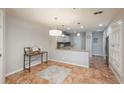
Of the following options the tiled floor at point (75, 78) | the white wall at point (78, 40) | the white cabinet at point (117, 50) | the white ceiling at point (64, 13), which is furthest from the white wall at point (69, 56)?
the white wall at point (78, 40)

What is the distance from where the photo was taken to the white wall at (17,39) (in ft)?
10.7

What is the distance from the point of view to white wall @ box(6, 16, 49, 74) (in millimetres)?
3271

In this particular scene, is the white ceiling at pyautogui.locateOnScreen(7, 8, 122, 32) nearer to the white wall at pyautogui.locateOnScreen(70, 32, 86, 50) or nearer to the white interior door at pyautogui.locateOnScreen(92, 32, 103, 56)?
the white interior door at pyautogui.locateOnScreen(92, 32, 103, 56)

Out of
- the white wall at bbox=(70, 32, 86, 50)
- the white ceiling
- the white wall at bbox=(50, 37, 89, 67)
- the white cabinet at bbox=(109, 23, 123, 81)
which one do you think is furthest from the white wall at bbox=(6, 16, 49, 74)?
the white wall at bbox=(70, 32, 86, 50)

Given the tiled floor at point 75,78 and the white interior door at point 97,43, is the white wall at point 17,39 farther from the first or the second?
the white interior door at point 97,43

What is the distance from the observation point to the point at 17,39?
3625mm

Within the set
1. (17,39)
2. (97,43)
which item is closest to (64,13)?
(17,39)

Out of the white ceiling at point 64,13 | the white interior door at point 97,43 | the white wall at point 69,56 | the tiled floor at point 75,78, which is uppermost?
the white ceiling at point 64,13

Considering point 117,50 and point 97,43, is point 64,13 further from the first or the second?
point 97,43

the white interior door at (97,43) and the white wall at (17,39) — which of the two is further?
the white interior door at (97,43)

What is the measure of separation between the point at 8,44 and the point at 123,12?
4.29 meters

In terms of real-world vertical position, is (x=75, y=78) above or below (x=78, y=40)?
below

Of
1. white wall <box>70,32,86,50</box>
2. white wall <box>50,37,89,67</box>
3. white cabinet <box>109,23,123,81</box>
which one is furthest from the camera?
white wall <box>70,32,86,50</box>

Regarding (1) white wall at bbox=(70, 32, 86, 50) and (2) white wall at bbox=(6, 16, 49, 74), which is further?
(1) white wall at bbox=(70, 32, 86, 50)
